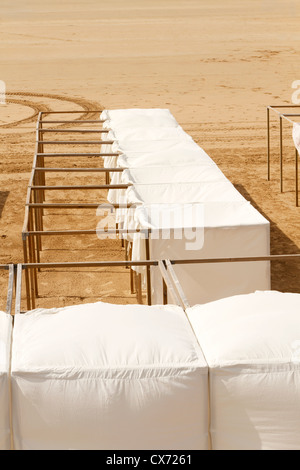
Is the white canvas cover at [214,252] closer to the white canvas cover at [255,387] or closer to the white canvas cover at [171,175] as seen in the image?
the white canvas cover at [171,175]

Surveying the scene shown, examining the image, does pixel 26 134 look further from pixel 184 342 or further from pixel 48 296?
pixel 184 342

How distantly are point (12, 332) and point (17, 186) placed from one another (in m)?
11.4

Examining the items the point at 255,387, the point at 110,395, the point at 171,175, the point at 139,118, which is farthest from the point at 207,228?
the point at 139,118

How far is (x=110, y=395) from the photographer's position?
4.96m

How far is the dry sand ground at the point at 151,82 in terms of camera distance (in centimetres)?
1303

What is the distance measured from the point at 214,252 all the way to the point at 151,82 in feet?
69.4

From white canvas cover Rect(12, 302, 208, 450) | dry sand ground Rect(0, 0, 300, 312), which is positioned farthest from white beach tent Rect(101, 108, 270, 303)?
white canvas cover Rect(12, 302, 208, 450)

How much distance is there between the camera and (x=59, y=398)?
194 inches

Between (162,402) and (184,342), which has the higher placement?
(184,342)

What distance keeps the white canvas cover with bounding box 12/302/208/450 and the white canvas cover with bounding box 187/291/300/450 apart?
0.33ft

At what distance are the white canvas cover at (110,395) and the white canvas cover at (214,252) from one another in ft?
13.0

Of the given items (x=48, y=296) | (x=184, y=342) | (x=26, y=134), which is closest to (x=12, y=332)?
(x=184, y=342)

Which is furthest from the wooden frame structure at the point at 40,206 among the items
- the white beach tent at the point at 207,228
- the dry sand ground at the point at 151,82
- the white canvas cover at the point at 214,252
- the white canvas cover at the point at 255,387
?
the white canvas cover at the point at 255,387

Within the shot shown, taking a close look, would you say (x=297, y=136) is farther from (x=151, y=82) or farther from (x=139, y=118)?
(x=151, y=82)
